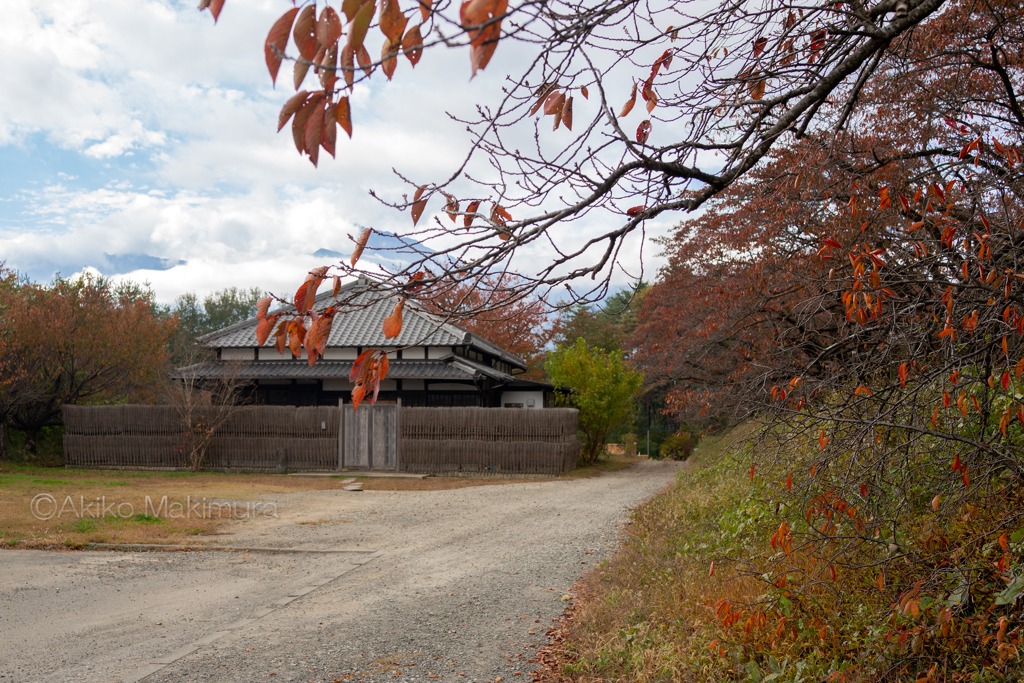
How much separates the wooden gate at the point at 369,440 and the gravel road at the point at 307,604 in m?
8.18

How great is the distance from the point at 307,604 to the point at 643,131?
204 inches

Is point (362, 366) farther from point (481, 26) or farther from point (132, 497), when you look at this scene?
point (132, 497)

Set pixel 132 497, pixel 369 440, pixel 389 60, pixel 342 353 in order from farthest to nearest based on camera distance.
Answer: pixel 342 353
pixel 369 440
pixel 132 497
pixel 389 60

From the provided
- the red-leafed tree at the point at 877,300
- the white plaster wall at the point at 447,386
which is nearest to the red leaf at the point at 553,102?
the red-leafed tree at the point at 877,300

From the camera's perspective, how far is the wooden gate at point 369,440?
19.2m

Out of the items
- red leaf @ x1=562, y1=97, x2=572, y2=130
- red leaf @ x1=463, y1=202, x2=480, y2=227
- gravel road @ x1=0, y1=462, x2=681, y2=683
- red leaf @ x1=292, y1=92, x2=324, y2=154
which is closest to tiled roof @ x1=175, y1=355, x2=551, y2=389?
gravel road @ x1=0, y1=462, x2=681, y2=683

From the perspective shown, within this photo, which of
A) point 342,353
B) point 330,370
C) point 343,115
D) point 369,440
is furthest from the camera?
point 342,353

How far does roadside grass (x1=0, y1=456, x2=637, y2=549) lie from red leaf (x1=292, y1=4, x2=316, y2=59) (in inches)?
353

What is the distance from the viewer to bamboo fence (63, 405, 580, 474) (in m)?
18.9

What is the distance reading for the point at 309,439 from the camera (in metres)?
19.4

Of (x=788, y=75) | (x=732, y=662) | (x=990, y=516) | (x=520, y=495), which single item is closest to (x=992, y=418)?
(x=990, y=516)

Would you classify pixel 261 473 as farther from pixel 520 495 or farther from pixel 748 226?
pixel 748 226

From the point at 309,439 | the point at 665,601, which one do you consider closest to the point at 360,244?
the point at 665,601

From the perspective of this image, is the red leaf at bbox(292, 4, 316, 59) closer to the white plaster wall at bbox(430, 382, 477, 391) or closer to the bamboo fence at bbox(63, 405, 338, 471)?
the bamboo fence at bbox(63, 405, 338, 471)
